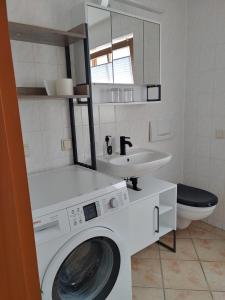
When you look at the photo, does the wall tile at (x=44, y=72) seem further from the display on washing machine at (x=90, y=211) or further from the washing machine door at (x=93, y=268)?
the washing machine door at (x=93, y=268)

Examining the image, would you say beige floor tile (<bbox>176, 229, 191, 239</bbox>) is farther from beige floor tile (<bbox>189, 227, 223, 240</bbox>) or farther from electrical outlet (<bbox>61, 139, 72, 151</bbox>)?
electrical outlet (<bbox>61, 139, 72, 151</bbox>)

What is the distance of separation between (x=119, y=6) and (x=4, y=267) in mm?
1986

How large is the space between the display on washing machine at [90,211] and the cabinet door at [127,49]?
1.04 m

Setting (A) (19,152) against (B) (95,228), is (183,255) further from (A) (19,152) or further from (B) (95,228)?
(A) (19,152)

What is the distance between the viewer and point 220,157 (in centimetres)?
226

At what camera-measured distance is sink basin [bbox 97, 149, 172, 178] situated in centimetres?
153

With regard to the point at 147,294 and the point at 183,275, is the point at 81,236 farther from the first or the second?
the point at 183,275

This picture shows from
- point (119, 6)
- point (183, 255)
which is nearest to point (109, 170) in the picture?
point (183, 255)

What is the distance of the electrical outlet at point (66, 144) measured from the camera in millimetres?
1723

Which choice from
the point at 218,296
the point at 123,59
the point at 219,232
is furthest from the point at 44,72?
the point at 219,232

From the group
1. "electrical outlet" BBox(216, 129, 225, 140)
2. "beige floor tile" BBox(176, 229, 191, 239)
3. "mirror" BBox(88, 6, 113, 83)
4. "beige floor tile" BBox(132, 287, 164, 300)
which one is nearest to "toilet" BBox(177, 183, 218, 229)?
"beige floor tile" BBox(176, 229, 191, 239)

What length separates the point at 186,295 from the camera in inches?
63.1

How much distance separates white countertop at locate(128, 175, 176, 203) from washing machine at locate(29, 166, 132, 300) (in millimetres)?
331

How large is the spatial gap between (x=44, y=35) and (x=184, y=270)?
1.97 m
